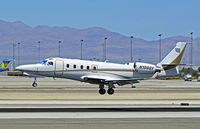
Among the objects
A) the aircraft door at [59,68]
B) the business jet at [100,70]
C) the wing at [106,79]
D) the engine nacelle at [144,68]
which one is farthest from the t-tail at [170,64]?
the aircraft door at [59,68]

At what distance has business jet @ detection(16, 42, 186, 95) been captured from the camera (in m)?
49.2

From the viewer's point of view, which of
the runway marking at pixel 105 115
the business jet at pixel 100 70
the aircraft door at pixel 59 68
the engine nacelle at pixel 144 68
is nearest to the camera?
the runway marking at pixel 105 115

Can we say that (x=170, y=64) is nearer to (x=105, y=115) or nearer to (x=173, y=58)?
(x=173, y=58)

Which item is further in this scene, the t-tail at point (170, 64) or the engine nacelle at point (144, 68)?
the t-tail at point (170, 64)

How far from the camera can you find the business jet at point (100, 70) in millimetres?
49156

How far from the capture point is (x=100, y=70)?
49812 mm

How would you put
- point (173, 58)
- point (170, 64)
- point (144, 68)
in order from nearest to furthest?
point (144, 68)
point (170, 64)
point (173, 58)

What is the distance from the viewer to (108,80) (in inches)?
1953

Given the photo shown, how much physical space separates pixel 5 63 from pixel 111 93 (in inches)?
4055

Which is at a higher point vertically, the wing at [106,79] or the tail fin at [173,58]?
the tail fin at [173,58]

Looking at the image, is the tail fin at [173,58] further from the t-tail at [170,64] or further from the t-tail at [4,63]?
the t-tail at [4,63]

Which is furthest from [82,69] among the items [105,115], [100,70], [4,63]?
[4,63]

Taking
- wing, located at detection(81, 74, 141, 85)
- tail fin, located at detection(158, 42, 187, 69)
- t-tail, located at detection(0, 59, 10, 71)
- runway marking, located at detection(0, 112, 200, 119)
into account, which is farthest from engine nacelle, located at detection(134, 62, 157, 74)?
t-tail, located at detection(0, 59, 10, 71)

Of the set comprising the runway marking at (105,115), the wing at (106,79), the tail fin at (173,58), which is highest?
the tail fin at (173,58)
